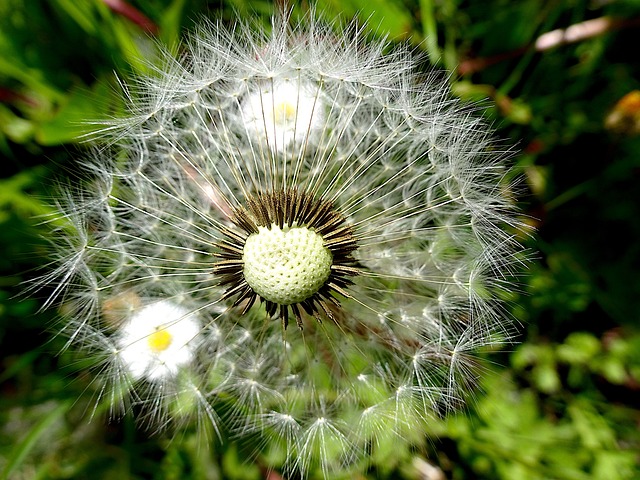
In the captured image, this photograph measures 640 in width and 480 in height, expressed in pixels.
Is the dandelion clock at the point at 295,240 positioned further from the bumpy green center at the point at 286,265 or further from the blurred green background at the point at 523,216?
the blurred green background at the point at 523,216

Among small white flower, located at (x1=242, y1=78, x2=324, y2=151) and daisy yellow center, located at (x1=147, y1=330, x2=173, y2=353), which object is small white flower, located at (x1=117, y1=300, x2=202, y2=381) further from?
small white flower, located at (x1=242, y1=78, x2=324, y2=151)

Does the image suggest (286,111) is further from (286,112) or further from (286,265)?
(286,265)

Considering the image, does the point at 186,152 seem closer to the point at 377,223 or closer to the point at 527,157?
the point at 377,223

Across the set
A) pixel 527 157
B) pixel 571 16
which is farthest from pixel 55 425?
pixel 571 16

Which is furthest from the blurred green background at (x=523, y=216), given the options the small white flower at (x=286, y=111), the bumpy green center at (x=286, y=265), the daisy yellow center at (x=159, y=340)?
the bumpy green center at (x=286, y=265)

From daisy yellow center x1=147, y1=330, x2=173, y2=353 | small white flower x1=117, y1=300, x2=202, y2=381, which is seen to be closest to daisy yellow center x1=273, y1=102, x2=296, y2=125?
small white flower x1=117, y1=300, x2=202, y2=381

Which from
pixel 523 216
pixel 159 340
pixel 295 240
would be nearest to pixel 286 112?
pixel 295 240

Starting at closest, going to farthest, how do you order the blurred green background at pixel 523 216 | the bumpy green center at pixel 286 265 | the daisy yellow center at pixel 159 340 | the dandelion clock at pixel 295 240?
the bumpy green center at pixel 286 265, the dandelion clock at pixel 295 240, the daisy yellow center at pixel 159 340, the blurred green background at pixel 523 216
